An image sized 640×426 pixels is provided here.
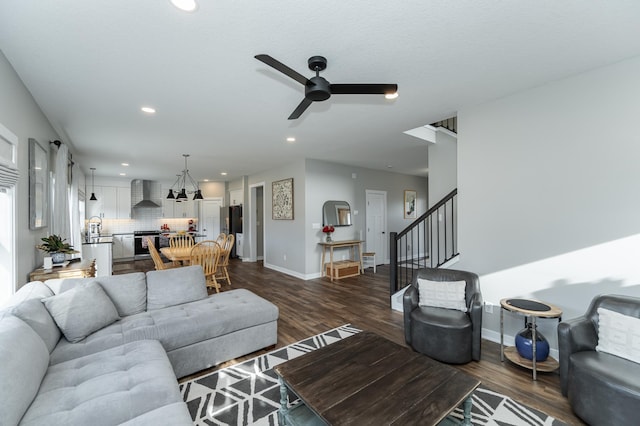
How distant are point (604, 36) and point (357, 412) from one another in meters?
2.99

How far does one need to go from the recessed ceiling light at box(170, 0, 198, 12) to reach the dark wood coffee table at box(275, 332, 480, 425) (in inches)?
89.9

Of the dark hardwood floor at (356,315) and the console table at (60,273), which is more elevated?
the console table at (60,273)

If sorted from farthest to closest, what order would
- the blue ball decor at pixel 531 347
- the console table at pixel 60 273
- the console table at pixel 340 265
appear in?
the console table at pixel 340 265, the console table at pixel 60 273, the blue ball decor at pixel 531 347

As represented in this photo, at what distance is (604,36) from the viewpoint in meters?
1.94

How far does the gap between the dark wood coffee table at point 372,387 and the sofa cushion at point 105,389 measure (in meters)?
0.69

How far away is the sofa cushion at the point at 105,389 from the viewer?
1.27 m

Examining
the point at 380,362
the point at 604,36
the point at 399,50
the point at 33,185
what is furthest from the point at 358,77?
the point at 33,185

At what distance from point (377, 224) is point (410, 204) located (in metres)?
1.70

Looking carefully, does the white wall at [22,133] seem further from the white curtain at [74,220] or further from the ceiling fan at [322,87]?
the ceiling fan at [322,87]

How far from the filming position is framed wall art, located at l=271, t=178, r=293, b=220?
6266mm

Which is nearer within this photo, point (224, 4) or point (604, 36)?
point (224, 4)

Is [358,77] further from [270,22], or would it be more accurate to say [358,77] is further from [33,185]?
[33,185]

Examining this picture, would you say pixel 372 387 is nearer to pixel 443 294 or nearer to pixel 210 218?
pixel 443 294

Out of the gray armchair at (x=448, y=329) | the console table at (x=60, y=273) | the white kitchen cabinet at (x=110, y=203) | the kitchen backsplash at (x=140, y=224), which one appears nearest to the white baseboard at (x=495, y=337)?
the gray armchair at (x=448, y=329)
